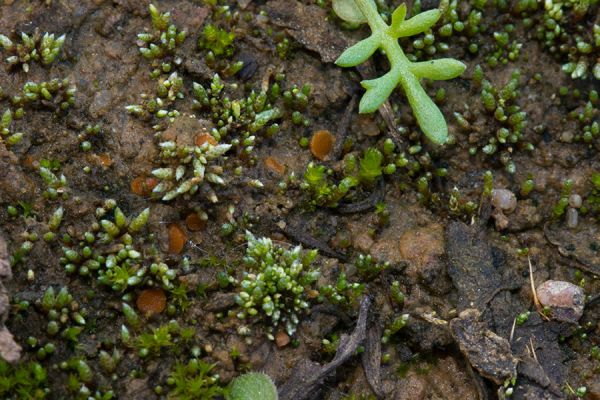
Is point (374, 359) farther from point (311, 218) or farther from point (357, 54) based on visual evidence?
point (357, 54)

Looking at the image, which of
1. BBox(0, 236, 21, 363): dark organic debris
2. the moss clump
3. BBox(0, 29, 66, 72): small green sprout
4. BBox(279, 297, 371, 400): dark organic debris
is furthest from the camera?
BBox(0, 29, 66, 72): small green sprout

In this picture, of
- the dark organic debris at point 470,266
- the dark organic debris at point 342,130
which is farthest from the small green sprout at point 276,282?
the dark organic debris at point 470,266

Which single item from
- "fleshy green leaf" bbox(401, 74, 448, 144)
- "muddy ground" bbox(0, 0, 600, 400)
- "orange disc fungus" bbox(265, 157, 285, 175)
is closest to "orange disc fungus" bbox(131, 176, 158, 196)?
"muddy ground" bbox(0, 0, 600, 400)

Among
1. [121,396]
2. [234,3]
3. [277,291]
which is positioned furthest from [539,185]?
[121,396]

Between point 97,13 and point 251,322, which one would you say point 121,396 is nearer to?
point 251,322

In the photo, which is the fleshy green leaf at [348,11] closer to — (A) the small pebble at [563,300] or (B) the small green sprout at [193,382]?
(A) the small pebble at [563,300]

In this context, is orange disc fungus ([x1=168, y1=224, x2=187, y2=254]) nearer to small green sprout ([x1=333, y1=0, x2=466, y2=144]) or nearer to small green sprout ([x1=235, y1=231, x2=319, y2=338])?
small green sprout ([x1=235, y1=231, x2=319, y2=338])
